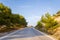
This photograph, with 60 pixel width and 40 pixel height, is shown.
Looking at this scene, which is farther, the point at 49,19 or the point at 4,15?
the point at 49,19

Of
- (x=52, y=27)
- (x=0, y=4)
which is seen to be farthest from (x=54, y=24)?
(x=0, y=4)

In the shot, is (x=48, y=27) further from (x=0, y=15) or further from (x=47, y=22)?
(x=0, y=15)

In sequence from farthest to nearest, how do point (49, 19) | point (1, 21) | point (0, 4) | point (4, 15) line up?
point (49, 19)
point (0, 4)
point (4, 15)
point (1, 21)

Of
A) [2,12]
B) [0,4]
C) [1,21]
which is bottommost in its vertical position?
[1,21]

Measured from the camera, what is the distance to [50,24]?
63969mm

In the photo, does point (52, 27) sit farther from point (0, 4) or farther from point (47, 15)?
point (0, 4)

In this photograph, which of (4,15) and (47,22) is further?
(47,22)

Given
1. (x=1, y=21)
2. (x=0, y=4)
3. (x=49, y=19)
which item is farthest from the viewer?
(x=49, y=19)

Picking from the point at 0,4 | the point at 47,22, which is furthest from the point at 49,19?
the point at 0,4

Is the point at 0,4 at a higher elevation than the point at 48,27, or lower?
higher

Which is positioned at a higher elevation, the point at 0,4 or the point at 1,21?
the point at 0,4

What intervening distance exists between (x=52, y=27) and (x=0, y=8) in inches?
716

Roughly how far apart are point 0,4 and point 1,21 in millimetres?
9161

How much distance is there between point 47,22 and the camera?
205ft
